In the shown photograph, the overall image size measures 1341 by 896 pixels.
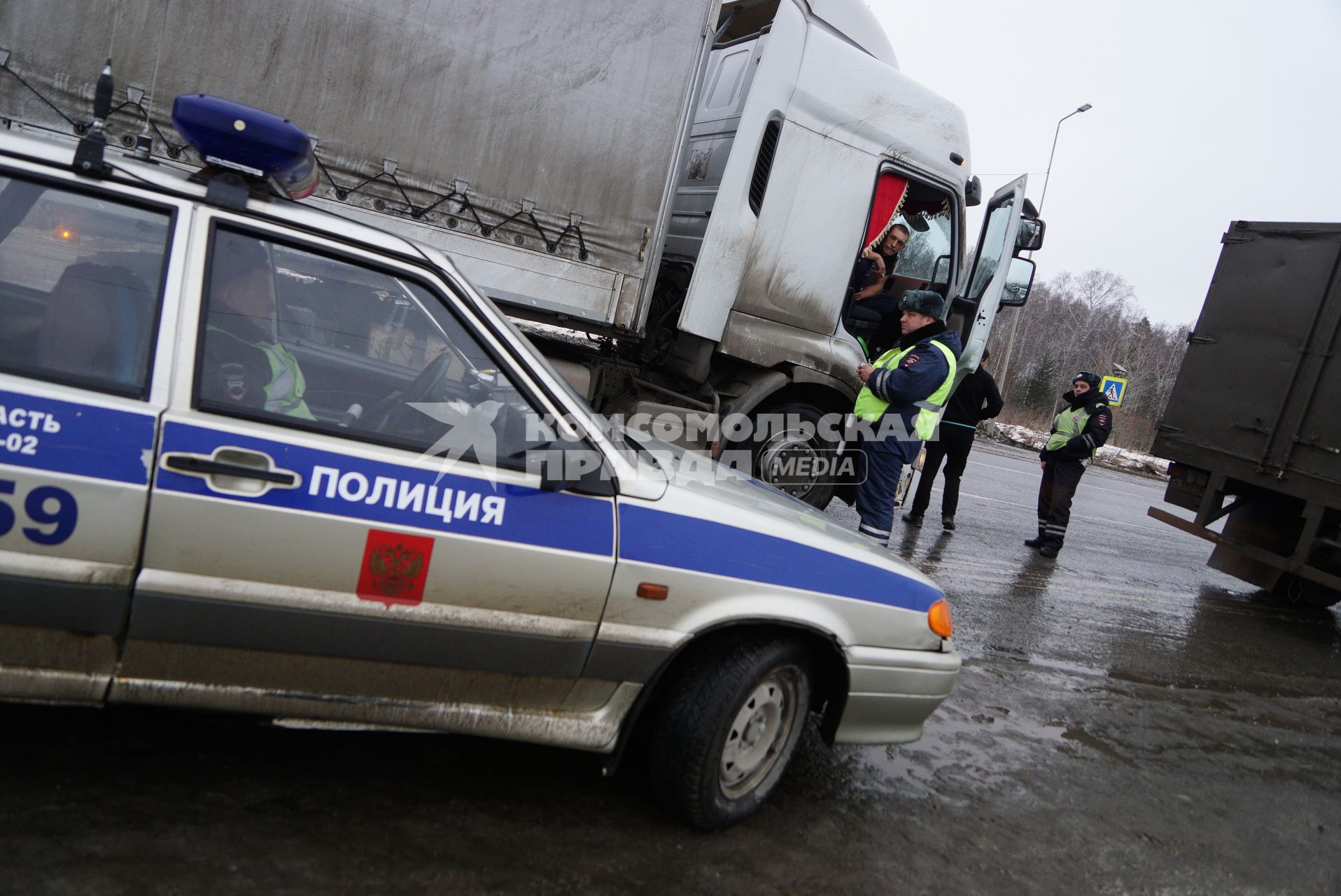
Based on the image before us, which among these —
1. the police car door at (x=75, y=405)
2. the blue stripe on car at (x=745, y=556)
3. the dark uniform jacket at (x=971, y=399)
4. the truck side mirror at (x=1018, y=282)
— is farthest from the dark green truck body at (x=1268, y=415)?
the police car door at (x=75, y=405)

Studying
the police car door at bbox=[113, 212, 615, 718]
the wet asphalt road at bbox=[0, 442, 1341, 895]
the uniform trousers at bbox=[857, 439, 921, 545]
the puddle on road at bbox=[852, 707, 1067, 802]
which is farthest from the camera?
the uniform trousers at bbox=[857, 439, 921, 545]

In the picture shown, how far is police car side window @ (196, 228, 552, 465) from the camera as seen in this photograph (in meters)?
2.27

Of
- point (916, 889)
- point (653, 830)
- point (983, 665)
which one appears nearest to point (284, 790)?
point (653, 830)

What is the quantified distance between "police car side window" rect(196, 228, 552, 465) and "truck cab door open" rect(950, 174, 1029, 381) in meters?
5.26

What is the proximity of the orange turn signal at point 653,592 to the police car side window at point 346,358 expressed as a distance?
0.51 metres

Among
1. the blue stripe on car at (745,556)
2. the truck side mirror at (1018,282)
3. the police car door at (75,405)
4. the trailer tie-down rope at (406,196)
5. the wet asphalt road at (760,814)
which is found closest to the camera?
the police car door at (75,405)

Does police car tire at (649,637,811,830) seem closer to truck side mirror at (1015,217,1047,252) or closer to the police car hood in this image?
the police car hood

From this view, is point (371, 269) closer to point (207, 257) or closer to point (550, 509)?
point (207, 257)

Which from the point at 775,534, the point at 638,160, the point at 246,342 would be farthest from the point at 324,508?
the point at 638,160

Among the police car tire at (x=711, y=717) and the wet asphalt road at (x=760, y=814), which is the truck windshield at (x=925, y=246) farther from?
the police car tire at (x=711, y=717)

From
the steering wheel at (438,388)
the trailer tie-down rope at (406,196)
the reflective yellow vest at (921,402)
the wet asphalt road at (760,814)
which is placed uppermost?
the trailer tie-down rope at (406,196)

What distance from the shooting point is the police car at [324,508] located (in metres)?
2.13

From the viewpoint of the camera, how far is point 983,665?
16.3 feet

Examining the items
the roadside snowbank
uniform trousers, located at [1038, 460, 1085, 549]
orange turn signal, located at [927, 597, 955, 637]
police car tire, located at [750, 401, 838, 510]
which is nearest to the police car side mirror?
orange turn signal, located at [927, 597, 955, 637]
